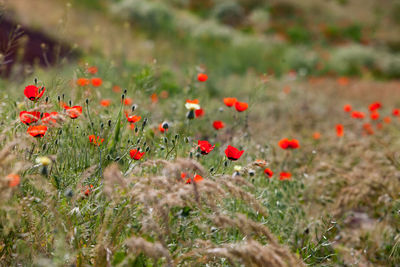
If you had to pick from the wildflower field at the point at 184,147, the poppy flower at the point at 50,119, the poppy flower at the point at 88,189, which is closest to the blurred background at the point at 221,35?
the wildflower field at the point at 184,147

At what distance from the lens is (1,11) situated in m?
2.01

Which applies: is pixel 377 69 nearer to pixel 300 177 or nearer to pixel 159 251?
pixel 300 177

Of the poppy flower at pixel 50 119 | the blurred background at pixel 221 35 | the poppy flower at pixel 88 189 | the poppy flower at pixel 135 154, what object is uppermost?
the poppy flower at pixel 50 119

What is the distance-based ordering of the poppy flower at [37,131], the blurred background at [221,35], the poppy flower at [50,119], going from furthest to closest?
the blurred background at [221,35] → the poppy flower at [37,131] → the poppy flower at [50,119]

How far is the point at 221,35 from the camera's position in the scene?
11852 mm

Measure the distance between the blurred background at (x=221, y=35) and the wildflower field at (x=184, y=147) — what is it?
0.09 metres

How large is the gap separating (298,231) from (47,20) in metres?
9.35

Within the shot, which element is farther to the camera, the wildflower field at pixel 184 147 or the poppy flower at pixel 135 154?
the poppy flower at pixel 135 154

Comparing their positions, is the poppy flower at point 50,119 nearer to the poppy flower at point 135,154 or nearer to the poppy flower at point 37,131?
the poppy flower at point 37,131

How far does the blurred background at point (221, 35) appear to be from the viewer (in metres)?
7.00

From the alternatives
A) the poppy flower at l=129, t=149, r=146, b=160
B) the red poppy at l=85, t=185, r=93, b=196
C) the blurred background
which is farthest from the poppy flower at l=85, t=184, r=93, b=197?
the blurred background

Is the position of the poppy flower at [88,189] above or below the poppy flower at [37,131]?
below

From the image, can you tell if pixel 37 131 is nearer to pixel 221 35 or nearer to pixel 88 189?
pixel 88 189

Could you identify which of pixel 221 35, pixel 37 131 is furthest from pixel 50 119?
pixel 221 35
